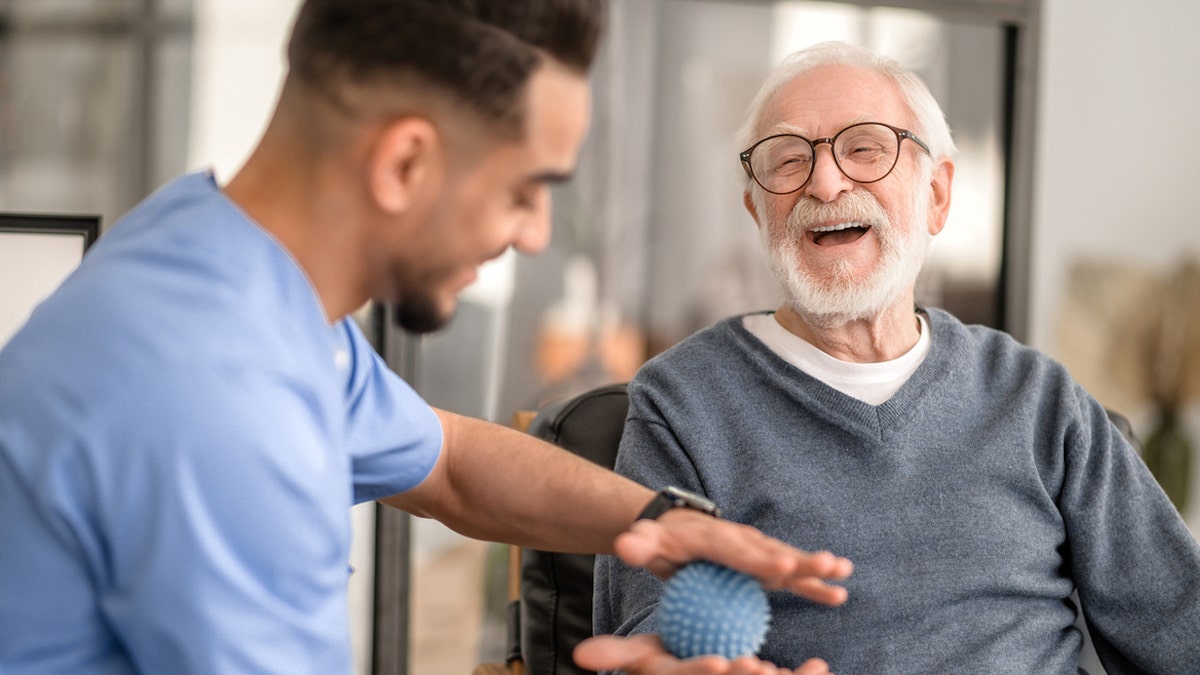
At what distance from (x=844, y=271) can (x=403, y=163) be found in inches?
38.1

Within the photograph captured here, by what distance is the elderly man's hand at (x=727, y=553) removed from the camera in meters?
0.99

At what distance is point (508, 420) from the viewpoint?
282 centimetres

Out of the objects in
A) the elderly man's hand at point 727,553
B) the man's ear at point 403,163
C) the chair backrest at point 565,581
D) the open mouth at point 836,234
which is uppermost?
the man's ear at point 403,163

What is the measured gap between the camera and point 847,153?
1.78 m

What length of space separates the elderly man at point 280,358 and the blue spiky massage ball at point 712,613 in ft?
0.07

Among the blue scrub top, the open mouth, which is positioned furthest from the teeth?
the blue scrub top

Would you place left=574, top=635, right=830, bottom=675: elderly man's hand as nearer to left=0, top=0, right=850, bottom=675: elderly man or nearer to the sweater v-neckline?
left=0, top=0, right=850, bottom=675: elderly man

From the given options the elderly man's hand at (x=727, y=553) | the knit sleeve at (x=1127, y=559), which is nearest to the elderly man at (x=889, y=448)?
the knit sleeve at (x=1127, y=559)

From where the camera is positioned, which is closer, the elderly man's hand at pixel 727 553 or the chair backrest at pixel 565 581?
the elderly man's hand at pixel 727 553

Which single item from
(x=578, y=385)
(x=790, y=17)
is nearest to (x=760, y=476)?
(x=578, y=385)

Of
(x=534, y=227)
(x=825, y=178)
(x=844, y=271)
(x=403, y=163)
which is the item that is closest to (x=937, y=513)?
(x=844, y=271)

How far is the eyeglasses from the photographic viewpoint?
5.79 ft

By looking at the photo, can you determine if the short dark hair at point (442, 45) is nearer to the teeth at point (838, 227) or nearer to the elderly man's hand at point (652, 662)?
the elderly man's hand at point (652, 662)

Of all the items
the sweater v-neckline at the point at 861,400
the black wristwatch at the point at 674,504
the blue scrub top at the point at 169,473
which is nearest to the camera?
the blue scrub top at the point at 169,473
